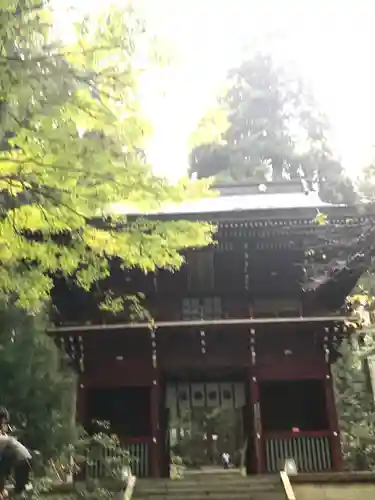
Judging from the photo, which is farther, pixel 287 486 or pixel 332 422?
pixel 332 422

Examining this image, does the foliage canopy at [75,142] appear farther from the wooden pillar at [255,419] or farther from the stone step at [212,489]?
the wooden pillar at [255,419]

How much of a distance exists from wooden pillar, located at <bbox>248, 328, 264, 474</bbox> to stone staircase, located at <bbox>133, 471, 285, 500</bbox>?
120 cm

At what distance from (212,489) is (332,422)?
13.0ft

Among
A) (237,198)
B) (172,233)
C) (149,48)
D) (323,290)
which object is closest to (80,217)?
(172,233)

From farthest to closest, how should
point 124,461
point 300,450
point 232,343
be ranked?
point 232,343, point 300,450, point 124,461

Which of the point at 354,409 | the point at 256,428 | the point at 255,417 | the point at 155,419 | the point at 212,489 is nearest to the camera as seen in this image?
the point at 212,489

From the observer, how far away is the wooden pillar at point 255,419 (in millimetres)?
13141

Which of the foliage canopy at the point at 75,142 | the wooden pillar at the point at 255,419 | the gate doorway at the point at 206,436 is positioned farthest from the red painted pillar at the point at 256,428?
the foliage canopy at the point at 75,142

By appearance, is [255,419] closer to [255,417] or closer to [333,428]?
[255,417]

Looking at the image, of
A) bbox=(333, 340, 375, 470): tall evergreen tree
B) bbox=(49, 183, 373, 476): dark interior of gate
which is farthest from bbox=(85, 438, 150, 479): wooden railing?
bbox=(333, 340, 375, 470): tall evergreen tree

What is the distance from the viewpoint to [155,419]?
13.7 m

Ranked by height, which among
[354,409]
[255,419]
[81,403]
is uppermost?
[354,409]

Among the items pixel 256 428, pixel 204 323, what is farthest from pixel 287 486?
pixel 204 323

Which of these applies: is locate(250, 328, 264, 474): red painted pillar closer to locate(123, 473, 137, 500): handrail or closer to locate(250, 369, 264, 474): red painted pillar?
locate(250, 369, 264, 474): red painted pillar
